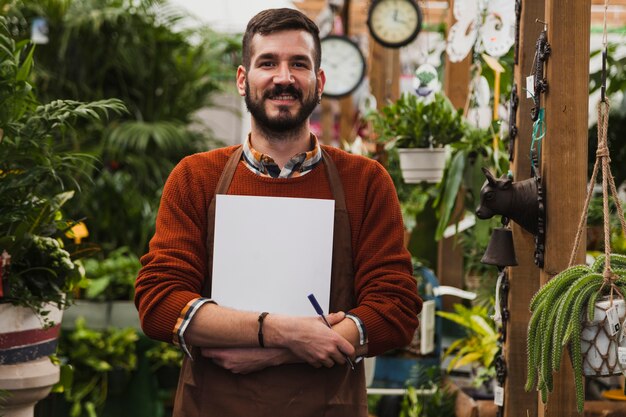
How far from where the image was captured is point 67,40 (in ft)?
24.9

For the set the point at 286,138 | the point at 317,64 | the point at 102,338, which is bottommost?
the point at 102,338

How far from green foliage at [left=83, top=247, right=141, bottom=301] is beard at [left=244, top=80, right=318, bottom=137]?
11.4 feet

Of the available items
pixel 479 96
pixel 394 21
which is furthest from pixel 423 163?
pixel 394 21

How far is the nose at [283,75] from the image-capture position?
1940 millimetres

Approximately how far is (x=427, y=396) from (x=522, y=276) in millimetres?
1623

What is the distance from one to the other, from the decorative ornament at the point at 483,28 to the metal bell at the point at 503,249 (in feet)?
4.68

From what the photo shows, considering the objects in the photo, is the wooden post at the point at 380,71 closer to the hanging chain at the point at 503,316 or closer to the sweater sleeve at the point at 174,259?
the hanging chain at the point at 503,316

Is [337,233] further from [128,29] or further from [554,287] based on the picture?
[128,29]

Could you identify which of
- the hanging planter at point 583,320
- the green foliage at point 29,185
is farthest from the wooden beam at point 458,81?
the hanging planter at point 583,320

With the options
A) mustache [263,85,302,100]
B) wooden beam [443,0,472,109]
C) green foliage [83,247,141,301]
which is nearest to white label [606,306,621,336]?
mustache [263,85,302,100]

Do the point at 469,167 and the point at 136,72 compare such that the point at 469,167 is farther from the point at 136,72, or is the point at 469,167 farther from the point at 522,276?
the point at 136,72

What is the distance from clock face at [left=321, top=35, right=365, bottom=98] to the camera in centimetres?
648

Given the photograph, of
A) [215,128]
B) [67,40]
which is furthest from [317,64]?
[215,128]

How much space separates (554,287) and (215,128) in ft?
27.0
